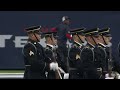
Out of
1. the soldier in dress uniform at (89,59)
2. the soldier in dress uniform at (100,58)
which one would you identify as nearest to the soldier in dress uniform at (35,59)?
the soldier in dress uniform at (89,59)

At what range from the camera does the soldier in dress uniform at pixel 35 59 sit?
5.11 meters

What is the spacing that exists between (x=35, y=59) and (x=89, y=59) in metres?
0.82

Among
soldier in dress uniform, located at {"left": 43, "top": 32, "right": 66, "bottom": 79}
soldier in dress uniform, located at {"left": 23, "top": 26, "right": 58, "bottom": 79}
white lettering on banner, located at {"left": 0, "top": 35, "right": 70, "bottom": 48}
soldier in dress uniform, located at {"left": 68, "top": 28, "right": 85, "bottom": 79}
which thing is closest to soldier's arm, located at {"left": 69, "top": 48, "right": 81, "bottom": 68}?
soldier in dress uniform, located at {"left": 68, "top": 28, "right": 85, "bottom": 79}

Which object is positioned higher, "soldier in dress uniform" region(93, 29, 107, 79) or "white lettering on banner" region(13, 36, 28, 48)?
"white lettering on banner" region(13, 36, 28, 48)

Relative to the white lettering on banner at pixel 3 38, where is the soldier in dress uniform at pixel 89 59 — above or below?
below

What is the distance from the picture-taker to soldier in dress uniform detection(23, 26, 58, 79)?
16.8 feet

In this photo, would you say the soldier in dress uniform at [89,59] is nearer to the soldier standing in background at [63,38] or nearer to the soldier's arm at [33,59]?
the soldier standing in background at [63,38]

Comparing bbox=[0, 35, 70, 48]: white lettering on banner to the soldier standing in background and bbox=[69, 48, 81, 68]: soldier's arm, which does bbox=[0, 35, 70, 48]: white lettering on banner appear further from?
bbox=[69, 48, 81, 68]: soldier's arm

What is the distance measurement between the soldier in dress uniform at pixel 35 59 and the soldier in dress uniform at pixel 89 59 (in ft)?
1.47

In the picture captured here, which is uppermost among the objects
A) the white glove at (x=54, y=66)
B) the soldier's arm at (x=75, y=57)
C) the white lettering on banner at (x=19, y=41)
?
the white lettering on banner at (x=19, y=41)

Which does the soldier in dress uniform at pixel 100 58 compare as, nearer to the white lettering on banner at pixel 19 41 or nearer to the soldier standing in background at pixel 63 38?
the soldier standing in background at pixel 63 38
